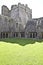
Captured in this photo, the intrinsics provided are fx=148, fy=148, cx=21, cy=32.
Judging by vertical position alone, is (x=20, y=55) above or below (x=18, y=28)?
above

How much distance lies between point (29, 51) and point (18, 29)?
35774 mm

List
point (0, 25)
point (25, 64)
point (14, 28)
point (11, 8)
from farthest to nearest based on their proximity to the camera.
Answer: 1. point (11, 8)
2. point (14, 28)
3. point (0, 25)
4. point (25, 64)

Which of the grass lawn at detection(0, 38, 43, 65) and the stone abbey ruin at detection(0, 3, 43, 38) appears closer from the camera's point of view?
the grass lawn at detection(0, 38, 43, 65)

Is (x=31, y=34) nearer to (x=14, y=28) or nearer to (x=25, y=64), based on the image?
(x=14, y=28)

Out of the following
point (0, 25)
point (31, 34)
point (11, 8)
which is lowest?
point (31, 34)

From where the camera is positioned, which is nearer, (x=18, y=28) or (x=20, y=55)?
(x=20, y=55)

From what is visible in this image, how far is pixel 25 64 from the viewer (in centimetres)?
253

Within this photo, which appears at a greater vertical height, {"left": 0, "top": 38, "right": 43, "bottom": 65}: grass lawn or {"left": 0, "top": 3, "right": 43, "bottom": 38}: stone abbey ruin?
{"left": 0, "top": 38, "right": 43, "bottom": 65}: grass lawn

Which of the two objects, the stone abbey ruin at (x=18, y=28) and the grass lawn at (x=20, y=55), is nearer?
the grass lawn at (x=20, y=55)

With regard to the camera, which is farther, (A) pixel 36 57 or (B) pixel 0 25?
(B) pixel 0 25

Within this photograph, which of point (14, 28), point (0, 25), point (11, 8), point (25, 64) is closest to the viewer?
point (25, 64)

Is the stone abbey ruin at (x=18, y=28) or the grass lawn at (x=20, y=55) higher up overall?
the grass lawn at (x=20, y=55)

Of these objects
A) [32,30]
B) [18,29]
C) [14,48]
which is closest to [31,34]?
[32,30]

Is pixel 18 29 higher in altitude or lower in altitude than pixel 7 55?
lower
